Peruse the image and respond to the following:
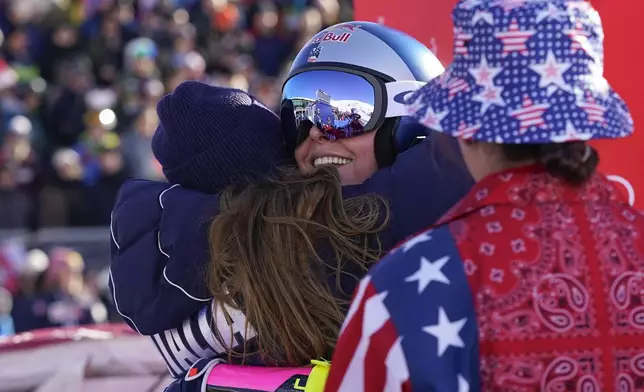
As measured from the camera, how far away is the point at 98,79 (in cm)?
959

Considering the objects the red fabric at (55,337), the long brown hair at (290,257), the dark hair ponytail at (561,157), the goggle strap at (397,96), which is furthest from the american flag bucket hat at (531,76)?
the red fabric at (55,337)

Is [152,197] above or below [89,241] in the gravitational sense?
above

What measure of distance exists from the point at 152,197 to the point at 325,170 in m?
0.42

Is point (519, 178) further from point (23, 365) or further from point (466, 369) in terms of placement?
point (23, 365)

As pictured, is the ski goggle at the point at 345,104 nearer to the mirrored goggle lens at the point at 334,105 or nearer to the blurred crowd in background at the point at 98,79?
the mirrored goggle lens at the point at 334,105

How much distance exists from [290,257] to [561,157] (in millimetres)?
720

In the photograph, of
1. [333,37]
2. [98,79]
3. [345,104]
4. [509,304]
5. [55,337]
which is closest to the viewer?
[509,304]

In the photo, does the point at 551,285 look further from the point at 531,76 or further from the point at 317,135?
the point at 317,135

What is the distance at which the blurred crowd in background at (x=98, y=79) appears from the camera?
8.62 m

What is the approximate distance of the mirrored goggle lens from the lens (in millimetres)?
2750

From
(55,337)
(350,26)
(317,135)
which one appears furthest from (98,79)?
(317,135)

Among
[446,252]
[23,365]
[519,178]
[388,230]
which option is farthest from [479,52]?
[23,365]

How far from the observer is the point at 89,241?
812cm

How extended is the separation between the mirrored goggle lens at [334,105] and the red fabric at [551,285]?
1.00 meters
